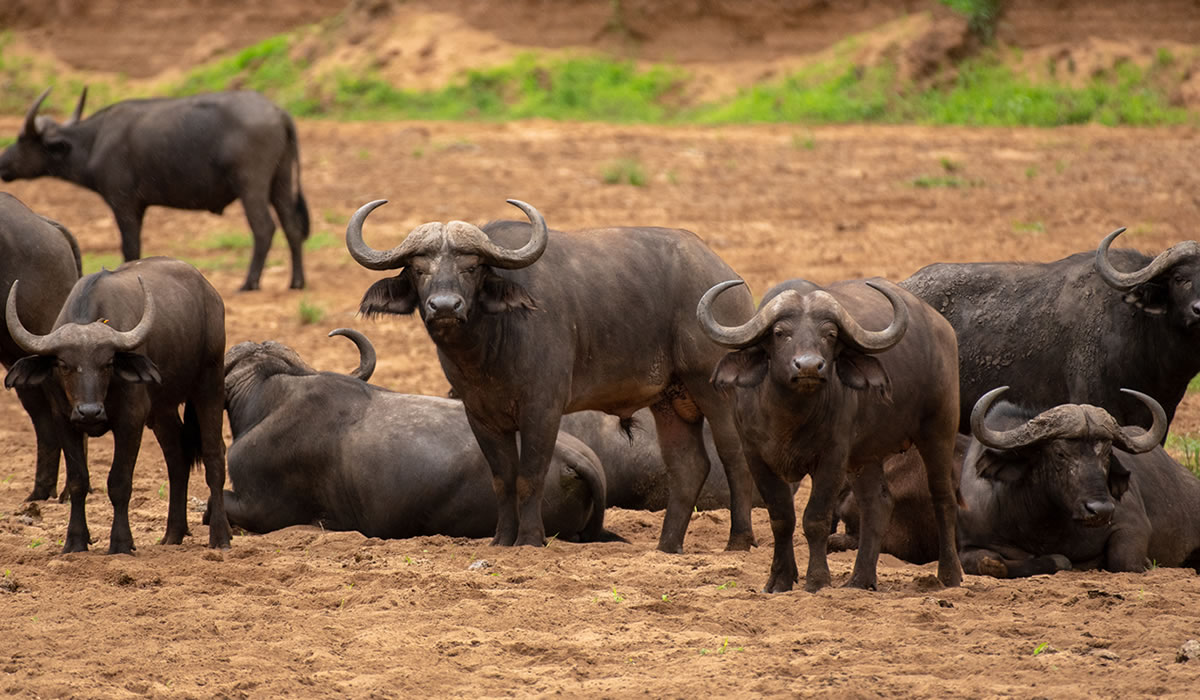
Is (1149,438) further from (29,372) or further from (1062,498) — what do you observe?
(29,372)

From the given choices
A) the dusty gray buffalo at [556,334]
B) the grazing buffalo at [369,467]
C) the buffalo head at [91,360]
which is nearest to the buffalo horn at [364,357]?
the grazing buffalo at [369,467]

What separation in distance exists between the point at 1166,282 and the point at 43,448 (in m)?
7.55

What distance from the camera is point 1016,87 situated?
27.8 metres

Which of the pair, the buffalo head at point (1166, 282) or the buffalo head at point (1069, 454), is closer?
the buffalo head at point (1069, 454)

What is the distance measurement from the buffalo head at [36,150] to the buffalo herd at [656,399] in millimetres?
8076

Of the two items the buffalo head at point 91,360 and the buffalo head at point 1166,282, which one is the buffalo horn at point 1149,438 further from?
the buffalo head at point 91,360

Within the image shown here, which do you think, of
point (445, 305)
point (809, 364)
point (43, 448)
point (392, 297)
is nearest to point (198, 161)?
point (43, 448)

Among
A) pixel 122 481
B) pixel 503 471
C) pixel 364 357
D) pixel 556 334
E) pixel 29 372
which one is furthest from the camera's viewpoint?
pixel 364 357

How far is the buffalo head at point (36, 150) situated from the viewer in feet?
61.2

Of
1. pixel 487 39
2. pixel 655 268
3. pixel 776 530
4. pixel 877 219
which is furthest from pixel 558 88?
pixel 776 530

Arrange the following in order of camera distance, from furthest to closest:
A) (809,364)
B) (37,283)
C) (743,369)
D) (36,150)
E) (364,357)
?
(36,150) → (364,357) → (37,283) → (743,369) → (809,364)

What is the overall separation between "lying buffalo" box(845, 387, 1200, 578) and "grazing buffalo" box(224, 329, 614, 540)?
191 centimetres

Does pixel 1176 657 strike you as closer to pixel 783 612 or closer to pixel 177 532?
pixel 783 612

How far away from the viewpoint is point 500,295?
28.8 ft
